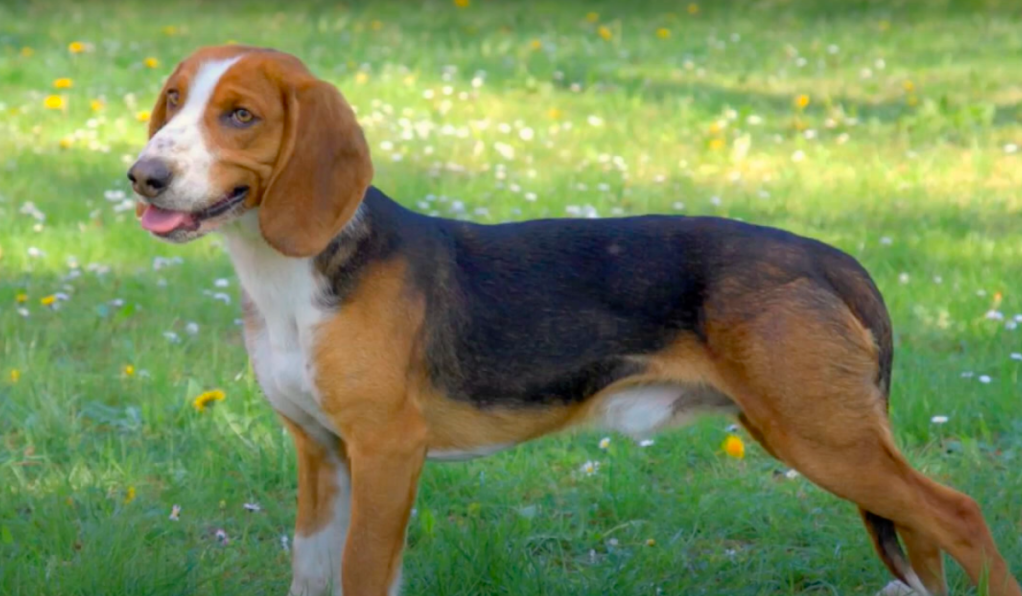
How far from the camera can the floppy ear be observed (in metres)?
3.73

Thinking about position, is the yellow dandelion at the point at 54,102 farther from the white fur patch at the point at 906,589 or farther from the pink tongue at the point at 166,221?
the white fur patch at the point at 906,589

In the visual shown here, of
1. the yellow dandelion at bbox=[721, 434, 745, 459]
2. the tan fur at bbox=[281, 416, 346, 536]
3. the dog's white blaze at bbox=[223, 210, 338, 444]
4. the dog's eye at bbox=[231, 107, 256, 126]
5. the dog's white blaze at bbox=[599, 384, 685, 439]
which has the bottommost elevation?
the yellow dandelion at bbox=[721, 434, 745, 459]

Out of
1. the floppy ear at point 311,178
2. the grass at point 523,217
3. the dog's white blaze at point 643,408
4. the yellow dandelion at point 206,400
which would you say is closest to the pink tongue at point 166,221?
the floppy ear at point 311,178

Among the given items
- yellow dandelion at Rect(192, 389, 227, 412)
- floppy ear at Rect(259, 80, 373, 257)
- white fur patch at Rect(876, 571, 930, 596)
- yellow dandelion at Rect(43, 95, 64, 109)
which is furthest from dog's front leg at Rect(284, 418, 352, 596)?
yellow dandelion at Rect(43, 95, 64, 109)

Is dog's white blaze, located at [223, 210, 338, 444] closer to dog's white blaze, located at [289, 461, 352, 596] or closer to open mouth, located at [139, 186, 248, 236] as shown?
open mouth, located at [139, 186, 248, 236]

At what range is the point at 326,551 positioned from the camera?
166 inches

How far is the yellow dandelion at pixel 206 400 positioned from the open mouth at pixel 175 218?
1.89 metres

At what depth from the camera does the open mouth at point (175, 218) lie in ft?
12.1

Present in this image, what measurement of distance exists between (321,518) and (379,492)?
0.46 metres

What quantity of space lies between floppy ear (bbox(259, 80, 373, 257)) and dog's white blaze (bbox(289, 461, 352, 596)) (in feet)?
2.55

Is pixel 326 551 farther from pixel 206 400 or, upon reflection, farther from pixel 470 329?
pixel 206 400

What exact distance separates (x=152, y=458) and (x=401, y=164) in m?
4.50

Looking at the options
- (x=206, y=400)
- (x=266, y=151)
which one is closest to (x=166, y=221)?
(x=266, y=151)

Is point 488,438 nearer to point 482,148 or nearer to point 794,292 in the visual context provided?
point 794,292
